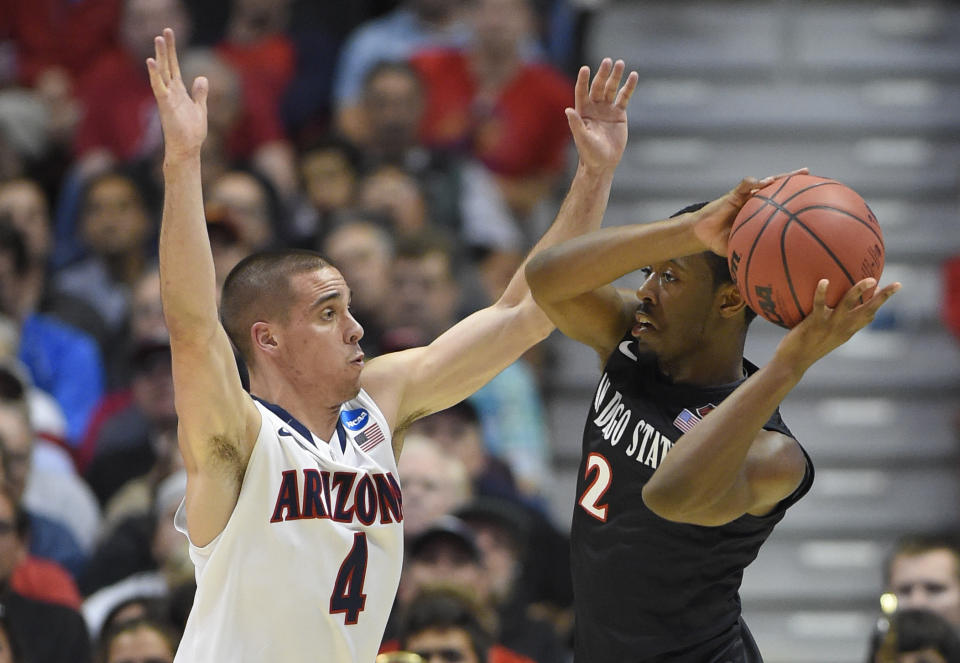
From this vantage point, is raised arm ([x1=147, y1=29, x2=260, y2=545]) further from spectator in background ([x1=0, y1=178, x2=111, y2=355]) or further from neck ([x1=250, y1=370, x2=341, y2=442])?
spectator in background ([x1=0, y1=178, x2=111, y2=355])

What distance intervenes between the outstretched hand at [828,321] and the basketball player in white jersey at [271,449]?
1.24m

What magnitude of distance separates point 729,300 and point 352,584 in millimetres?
1306

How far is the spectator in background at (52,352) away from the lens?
29.0 ft

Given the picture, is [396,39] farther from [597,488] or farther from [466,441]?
[597,488]

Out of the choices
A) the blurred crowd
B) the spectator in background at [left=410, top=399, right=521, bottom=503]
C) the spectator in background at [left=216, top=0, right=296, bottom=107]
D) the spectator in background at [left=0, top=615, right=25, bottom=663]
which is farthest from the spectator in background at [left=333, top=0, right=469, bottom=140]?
the spectator in background at [left=0, top=615, right=25, bottom=663]

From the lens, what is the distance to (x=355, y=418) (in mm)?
4668

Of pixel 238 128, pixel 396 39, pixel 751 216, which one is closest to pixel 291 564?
pixel 751 216

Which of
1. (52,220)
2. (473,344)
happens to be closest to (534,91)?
(52,220)

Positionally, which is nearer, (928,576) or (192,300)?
(192,300)

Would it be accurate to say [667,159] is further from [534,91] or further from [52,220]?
[52,220]

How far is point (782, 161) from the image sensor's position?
35.0 feet

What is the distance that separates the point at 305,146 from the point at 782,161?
3258 mm

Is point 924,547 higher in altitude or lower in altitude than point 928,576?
higher

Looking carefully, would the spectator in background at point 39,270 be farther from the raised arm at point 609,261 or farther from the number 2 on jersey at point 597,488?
the number 2 on jersey at point 597,488
